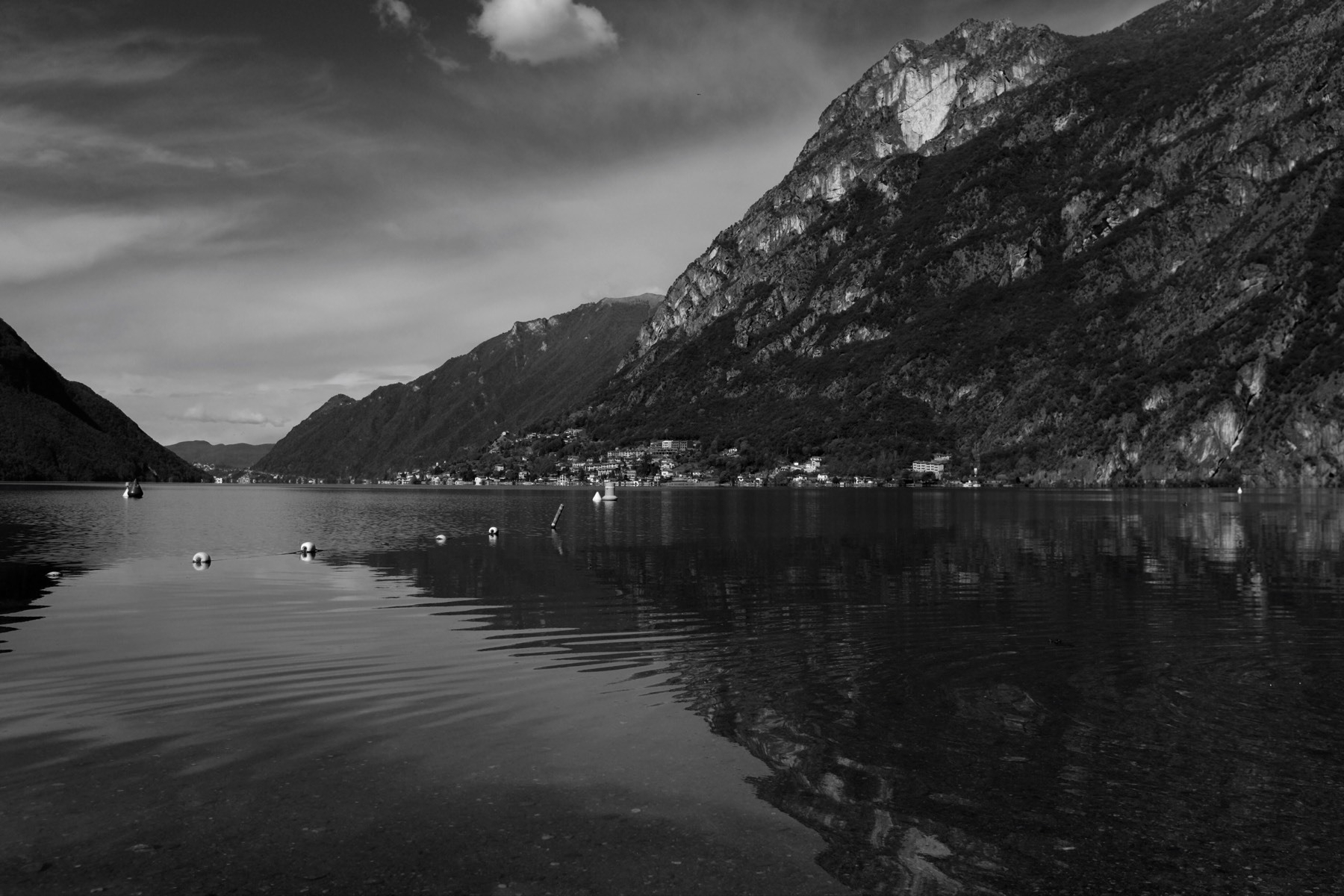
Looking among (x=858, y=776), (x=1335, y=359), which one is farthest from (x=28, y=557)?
(x=1335, y=359)

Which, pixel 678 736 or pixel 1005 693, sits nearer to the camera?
pixel 678 736

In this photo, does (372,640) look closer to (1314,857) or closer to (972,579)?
(1314,857)

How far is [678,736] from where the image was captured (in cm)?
1404

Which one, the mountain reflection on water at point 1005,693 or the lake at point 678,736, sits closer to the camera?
the lake at point 678,736

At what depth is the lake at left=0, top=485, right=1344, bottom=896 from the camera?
938 centimetres

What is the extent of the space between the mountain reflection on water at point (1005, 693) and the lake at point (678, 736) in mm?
74

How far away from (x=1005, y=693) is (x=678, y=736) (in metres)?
6.64

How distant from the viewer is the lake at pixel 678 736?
9.38 meters

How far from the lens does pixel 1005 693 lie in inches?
666

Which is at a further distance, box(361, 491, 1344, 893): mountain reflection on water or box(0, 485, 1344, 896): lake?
box(361, 491, 1344, 893): mountain reflection on water

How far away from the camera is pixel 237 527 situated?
74625 millimetres

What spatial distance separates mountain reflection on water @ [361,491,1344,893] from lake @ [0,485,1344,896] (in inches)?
2.9

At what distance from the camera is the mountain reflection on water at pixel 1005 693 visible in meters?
9.79

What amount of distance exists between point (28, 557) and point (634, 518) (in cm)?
5054
